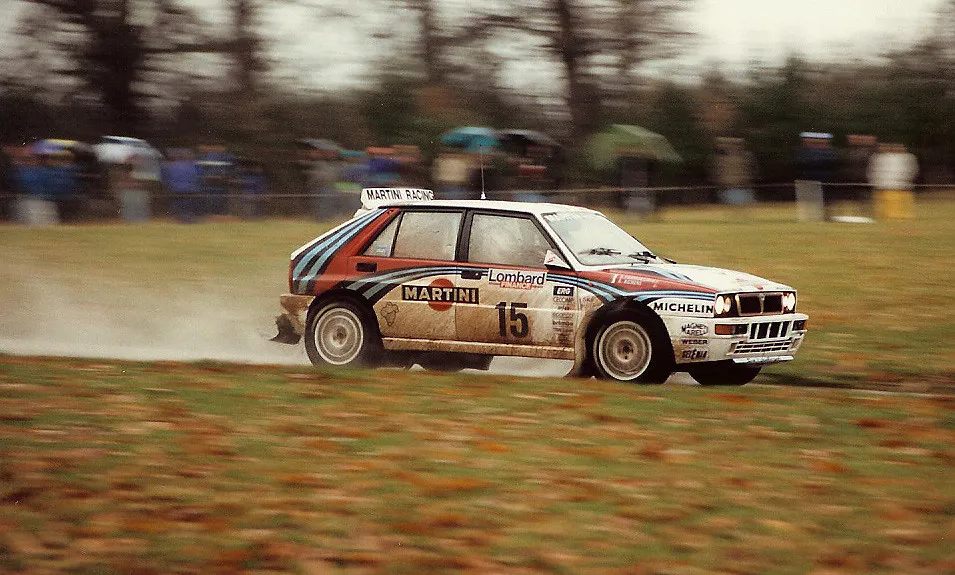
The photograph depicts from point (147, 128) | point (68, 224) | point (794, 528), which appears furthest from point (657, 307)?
point (147, 128)

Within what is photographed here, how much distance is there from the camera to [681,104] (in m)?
37.8

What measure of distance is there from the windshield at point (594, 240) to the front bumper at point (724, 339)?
3.13 ft

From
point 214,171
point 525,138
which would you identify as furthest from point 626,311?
point 525,138

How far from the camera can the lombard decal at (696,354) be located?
1020 cm

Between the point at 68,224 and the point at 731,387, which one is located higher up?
the point at 68,224

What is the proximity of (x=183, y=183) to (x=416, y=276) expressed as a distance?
16654 mm

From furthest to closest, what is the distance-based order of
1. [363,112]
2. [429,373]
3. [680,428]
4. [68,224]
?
[363,112]
[68,224]
[429,373]
[680,428]

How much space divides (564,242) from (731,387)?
172 centimetres

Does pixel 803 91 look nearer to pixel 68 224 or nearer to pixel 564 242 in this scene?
pixel 68 224

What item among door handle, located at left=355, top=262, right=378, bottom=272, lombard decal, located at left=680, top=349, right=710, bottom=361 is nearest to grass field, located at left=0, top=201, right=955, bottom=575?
lombard decal, located at left=680, top=349, right=710, bottom=361

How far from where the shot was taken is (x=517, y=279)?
35.7 feet

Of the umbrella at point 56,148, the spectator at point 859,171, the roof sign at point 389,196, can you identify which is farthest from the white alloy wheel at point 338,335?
the umbrella at point 56,148

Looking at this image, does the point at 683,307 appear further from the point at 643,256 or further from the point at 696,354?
the point at 643,256

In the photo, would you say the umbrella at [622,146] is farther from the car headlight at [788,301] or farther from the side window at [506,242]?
the car headlight at [788,301]
